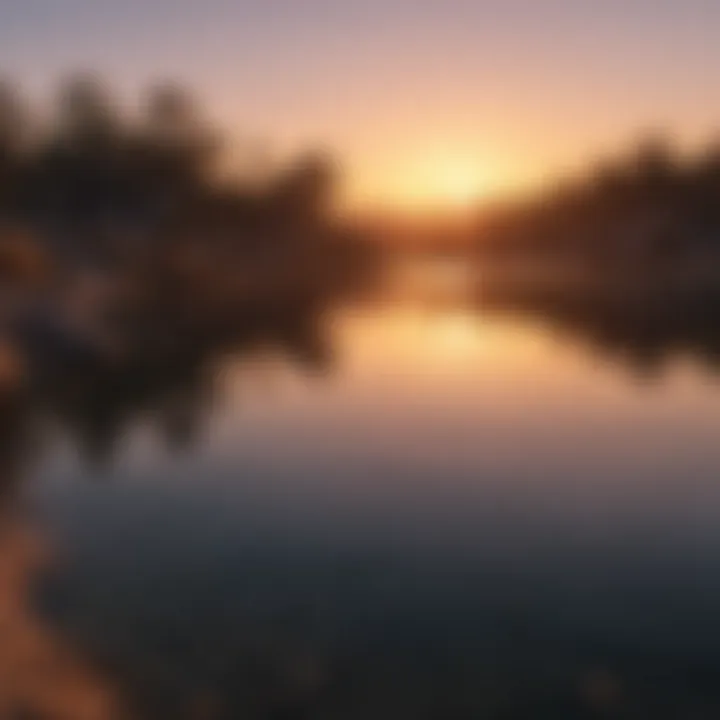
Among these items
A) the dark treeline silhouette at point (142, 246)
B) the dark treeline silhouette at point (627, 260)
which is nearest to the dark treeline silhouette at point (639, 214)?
the dark treeline silhouette at point (627, 260)

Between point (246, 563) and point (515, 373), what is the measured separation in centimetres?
2165

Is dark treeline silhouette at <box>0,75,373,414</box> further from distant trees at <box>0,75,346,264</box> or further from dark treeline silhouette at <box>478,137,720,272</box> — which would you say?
dark treeline silhouette at <box>478,137,720,272</box>

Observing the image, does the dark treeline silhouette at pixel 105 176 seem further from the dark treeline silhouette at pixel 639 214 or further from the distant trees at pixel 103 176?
the dark treeline silhouette at pixel 639 214

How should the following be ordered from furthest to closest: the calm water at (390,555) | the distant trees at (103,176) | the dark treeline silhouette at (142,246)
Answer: the distant trees at (103,176) → the dark treeline silhouette at (142,246) → the calm water at (390,555)

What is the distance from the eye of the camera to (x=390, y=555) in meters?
15.1

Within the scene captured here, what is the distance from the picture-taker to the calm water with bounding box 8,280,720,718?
425 inches

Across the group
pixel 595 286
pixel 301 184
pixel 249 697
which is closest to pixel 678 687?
pixel 249 697

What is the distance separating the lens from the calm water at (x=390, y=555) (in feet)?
35.4

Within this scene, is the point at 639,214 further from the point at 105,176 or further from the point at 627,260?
the point at 105,176

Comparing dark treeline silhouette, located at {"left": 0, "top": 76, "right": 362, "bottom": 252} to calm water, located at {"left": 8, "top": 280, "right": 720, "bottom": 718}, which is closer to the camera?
calm water, located at {"left": 8, "top": 280, "right": 720, "bottom": 718}

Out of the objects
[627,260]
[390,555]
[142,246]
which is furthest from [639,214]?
[390,555]

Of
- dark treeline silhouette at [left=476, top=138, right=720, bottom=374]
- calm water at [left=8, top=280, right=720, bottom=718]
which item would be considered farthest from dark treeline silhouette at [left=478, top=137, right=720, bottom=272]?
calm water at [left=8, top=280, right=720, bottom=718]

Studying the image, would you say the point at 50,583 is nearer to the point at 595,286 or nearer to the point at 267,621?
the point at 267,621

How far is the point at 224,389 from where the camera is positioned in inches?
1256
